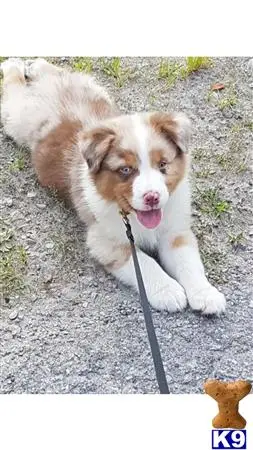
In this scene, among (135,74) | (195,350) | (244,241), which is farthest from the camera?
(135,74)

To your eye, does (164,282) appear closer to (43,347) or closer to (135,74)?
(43,347)

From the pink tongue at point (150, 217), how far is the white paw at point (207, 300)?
0.28 m

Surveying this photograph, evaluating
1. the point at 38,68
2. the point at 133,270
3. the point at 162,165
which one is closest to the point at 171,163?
the point at 162,165

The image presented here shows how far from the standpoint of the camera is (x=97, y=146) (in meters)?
2.74

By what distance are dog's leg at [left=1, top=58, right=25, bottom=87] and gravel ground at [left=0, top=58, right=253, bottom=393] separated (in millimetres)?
240

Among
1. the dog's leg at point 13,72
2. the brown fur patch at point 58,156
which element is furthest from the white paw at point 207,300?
the dog's leg at point 13,72

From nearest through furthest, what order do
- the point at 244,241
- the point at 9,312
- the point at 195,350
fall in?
the point at 195,350 < the point at 9,312 < the point at 244,241

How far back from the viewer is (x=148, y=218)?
2770 millimetres

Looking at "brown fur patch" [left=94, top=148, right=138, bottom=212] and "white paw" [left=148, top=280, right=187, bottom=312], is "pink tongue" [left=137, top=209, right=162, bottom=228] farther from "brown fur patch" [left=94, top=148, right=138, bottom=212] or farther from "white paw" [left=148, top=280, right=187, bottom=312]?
"white paw" [left=148, top=280, right=187, bottom=312]
